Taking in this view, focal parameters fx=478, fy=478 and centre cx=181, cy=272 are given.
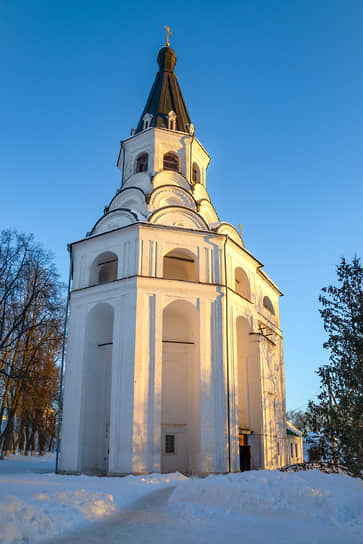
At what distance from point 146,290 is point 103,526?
1181cm

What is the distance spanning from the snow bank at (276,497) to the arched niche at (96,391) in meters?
9.24

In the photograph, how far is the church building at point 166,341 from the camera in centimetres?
1778

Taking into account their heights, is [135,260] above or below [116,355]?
above

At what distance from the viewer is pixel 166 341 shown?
784 inches

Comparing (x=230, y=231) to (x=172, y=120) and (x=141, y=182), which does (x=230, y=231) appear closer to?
(x=141, y=182)

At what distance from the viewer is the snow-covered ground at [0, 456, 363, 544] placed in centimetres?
686

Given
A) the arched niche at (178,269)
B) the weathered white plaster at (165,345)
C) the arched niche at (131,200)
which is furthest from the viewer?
the arched niche at (178,269)

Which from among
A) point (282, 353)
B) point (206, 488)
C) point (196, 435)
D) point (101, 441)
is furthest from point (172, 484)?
point (282, 353)

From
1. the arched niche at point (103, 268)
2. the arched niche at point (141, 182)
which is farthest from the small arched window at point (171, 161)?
the arched niche at point (103, 268)

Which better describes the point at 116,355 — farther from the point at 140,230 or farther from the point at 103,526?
the point at 103,526

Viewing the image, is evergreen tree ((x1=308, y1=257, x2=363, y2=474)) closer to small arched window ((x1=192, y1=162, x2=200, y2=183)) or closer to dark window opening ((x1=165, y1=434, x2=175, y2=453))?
dark window opening ((x1=165, y1=434, x2=175, y2=453))

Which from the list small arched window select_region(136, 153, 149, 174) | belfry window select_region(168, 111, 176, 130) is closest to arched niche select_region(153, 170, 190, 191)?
small arched window select_region(136, 153, 149, 174)

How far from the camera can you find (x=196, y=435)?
60.0 ft

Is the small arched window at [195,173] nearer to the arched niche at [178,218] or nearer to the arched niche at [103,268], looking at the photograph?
the arched niche at [178,218]
